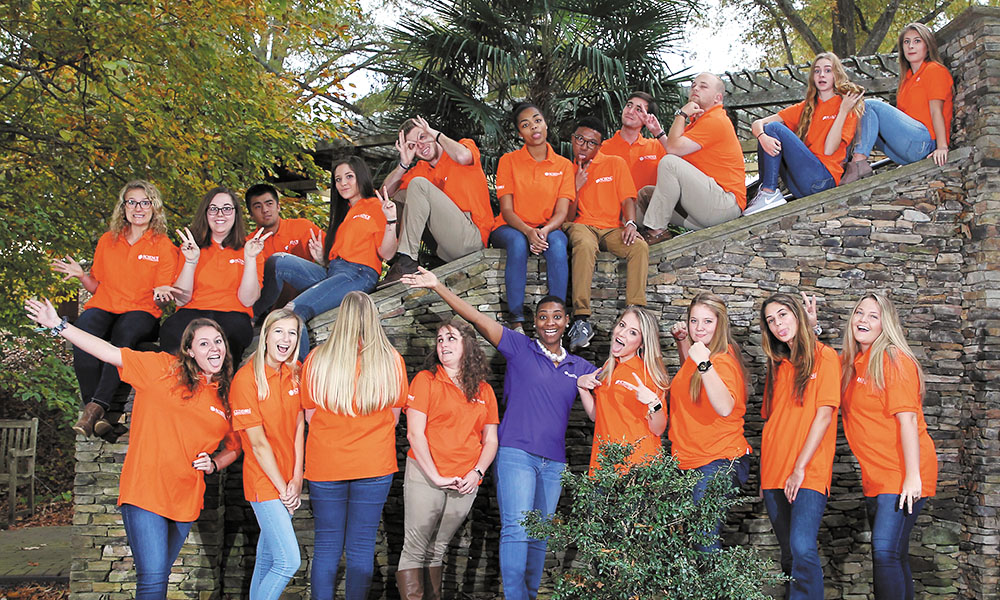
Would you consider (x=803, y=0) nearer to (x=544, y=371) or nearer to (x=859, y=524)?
A: (x=859, y=524)

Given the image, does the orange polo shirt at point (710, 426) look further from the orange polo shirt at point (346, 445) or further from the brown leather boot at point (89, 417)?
the brown leather boot at point (89, 417)

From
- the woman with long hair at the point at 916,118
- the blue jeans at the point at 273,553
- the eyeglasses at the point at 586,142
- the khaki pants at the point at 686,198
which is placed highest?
the woman with long hair at the point at 916,118

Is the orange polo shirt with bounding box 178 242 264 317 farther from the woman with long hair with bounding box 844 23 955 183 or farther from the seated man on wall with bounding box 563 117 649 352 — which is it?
the woman with long hair with bounding box 844 23 955 183

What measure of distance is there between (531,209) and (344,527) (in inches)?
107

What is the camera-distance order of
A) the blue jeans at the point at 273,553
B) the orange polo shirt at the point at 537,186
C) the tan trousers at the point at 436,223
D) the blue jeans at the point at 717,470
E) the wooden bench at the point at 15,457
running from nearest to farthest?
the blue jeans at the point at 273,553
the blue jeans at the point at 717,470
the tan trousers at the point at 436,223
the orange polo shirt at the point at 537,186
the wooden bench at the point at 15,457

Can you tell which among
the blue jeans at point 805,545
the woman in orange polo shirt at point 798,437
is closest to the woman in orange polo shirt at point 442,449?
the woman in orange polo shirt at point 798,437

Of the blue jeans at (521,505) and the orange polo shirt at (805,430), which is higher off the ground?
the orange polo shirt at (805,430)

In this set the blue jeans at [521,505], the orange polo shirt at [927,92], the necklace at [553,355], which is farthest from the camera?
the orange polo shirt at [927,92]

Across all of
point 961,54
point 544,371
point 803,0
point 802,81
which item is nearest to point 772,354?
point 544,371

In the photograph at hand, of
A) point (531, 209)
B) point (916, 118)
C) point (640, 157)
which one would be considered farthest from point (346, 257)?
point (916, 118)

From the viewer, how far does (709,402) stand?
473 cm

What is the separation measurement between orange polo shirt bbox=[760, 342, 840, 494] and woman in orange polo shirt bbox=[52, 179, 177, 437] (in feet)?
12.7

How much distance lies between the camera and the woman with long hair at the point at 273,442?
4395 millimetres

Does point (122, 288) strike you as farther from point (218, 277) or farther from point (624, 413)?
point (624, 413)
